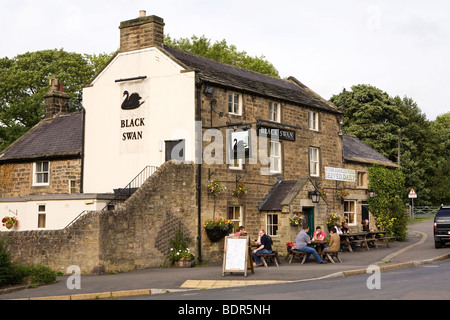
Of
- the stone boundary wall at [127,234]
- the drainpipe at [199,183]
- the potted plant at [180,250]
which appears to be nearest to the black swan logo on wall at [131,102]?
the drainpipe at [199,183]

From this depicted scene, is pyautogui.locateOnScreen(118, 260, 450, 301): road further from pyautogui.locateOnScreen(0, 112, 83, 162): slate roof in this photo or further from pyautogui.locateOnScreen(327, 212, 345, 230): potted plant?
pyautogui.locateOnScreen(0, 112, 83, 162): slate roof

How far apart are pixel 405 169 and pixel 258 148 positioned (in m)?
35.7

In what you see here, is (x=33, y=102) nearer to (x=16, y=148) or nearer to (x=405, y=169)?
(x=16, y=148)

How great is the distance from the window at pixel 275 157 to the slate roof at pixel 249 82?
2.21 m

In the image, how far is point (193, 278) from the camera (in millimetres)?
18938

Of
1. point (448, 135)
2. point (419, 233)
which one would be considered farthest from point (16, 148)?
point (448, 135)

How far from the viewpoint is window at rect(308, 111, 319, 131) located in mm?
31620

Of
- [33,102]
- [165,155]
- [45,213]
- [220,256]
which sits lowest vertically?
[220,256]

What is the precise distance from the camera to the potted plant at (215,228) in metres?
24.7

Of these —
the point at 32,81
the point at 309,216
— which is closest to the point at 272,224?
the point at 309,216

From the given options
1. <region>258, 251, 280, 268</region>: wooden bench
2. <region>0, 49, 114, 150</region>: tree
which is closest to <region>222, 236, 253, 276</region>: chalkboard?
<region>258, 251, 280, 268</region>: wooden bench

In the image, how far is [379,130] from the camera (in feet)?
193

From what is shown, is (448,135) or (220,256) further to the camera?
(448,135)

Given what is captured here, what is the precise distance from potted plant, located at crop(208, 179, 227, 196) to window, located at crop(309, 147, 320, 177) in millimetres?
7570
